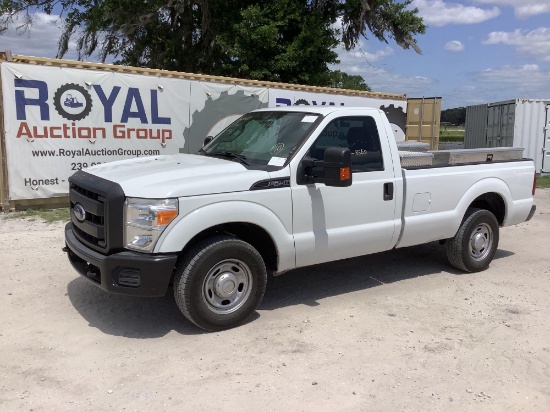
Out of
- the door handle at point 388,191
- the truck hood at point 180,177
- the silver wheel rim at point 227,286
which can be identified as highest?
the truck hood at point 180,177

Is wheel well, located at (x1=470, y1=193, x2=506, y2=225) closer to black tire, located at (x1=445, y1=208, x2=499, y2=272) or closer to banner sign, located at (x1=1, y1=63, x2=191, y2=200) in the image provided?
black tire, located at (x1=445, y1=208, x2=499, y2=272)

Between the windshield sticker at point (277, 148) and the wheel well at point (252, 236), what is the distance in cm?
76

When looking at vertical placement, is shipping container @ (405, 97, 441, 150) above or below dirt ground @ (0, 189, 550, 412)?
above

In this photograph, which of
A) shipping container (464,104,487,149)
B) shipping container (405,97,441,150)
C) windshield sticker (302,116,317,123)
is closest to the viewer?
windshield sticker (302,116,317,123)

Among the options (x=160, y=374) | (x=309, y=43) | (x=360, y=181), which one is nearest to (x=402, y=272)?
(x=360, y=181)

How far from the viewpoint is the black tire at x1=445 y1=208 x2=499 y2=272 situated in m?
6.12

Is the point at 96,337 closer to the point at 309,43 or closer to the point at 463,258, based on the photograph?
the point at 463,258

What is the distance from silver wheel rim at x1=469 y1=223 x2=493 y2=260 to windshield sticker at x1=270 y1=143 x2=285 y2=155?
281 centimetres

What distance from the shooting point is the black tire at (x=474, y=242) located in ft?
20.1

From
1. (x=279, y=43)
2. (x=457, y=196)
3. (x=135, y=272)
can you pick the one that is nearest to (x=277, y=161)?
(x=135, y=272)

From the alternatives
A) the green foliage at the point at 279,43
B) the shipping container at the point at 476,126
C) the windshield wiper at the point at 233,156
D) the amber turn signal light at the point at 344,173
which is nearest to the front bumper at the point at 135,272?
the windshield wiper at the point at 233,156

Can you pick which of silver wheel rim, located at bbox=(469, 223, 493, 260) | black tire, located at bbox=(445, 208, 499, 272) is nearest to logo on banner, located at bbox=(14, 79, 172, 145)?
black tire, located at bbox=(445, 208, 499, 272)

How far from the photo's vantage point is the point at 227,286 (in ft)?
14.5

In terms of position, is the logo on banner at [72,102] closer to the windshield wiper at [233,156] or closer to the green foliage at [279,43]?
the windshield wiper at [233,156]
